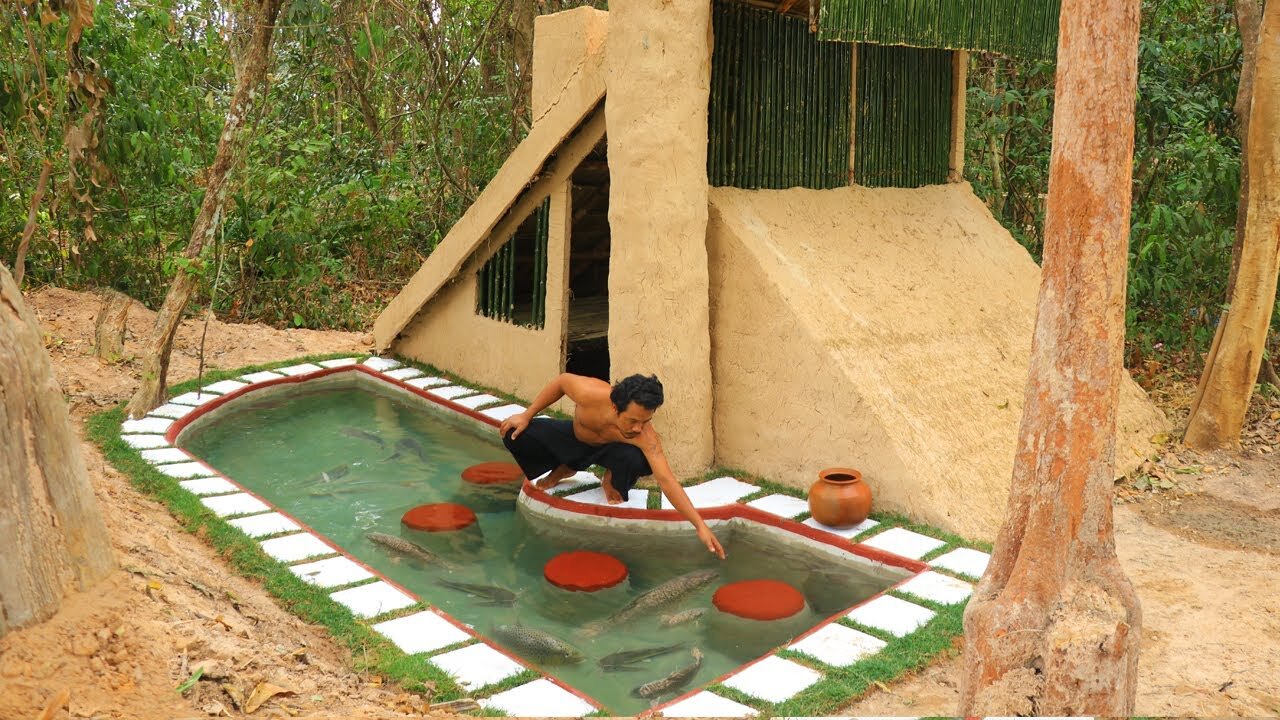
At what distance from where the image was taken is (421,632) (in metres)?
5.06

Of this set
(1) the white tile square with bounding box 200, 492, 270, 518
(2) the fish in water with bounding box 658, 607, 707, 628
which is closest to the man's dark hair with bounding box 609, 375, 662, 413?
(2) the fish in water with bounding box 658, 607, 707, 628

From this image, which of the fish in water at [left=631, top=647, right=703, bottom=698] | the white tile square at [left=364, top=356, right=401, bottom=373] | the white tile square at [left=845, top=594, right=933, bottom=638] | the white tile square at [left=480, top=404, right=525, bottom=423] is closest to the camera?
the fish in water at [left=631, top=647, right=703, bottom=698]

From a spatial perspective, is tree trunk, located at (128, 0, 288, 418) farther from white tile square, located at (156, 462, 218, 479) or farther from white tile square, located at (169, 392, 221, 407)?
white tile square, located at (156, 462, 218, 479)

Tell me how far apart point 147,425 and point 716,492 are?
4.50 m

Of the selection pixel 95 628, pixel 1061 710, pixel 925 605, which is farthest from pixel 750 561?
pixel 95 628

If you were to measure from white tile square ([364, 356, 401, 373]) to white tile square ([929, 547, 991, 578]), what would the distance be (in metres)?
5.99

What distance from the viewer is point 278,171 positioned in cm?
1081

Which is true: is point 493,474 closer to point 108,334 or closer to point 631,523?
point 631,523

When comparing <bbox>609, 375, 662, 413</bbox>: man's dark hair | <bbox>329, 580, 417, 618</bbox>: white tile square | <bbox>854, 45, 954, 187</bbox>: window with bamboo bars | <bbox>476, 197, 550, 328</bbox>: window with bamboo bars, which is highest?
<bbox>854, 45, 954, 187</bbox>: window with bamboo bars

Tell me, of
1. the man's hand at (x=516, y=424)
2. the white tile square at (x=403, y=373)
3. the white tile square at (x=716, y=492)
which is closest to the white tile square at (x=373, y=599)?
the man's hand at (x=516, y=424)

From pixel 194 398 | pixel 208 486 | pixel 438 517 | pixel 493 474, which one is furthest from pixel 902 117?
pixel 194 398

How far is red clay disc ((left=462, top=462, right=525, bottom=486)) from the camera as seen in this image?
7562 mm

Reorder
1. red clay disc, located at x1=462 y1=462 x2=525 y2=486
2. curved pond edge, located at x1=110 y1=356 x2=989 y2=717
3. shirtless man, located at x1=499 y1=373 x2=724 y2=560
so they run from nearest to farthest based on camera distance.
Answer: curved pond edge, located at x1=110 y1=356 x2=989 y2=717, shirtless man, located at x1=499 y1=373 x2=724 y2=560, red clay disc, located at x1=462 y1=462 x2=525 y2=486

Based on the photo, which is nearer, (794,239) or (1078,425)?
(1078,425)
